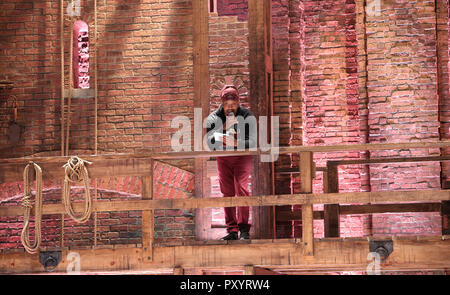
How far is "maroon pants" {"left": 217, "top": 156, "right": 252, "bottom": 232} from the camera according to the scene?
6625 millimetres

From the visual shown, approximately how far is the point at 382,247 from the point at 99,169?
2.25 meters

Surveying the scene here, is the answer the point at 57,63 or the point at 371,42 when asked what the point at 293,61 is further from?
the point at 57,63

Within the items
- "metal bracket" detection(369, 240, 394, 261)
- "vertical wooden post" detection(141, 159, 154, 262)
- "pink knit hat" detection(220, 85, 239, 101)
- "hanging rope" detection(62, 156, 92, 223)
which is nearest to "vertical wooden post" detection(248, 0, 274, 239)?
"pink knit hat" detection(220, 85, 239, 101)

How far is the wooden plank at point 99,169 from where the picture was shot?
251 inches

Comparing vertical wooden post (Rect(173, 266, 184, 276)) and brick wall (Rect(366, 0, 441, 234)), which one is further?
brick wall (Rect(366, 0, 441, 234))

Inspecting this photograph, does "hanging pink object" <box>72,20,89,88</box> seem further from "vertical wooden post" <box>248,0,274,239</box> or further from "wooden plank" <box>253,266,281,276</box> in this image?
"wooden plank" <box>253,266,281,276</box>

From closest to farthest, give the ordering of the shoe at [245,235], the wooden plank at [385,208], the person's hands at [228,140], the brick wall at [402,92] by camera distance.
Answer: the shoe at [245,235], the person's hands at [228,140], the wooden plank at [385,208], the brick wall at [402,92]

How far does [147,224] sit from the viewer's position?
634 cm

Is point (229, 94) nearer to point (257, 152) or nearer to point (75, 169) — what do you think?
point (257, 152)

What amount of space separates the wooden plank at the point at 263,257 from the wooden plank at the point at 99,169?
23.4 inches

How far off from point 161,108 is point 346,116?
6.21 feet

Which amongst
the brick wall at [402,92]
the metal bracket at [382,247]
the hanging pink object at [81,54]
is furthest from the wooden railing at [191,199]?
the hanging pink object at [81,54]

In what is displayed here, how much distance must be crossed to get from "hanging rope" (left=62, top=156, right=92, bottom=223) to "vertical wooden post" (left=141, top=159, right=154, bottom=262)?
0.42m

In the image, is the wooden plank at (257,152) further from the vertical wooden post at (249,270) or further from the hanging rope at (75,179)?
the vertical wooden post at (249,270)
